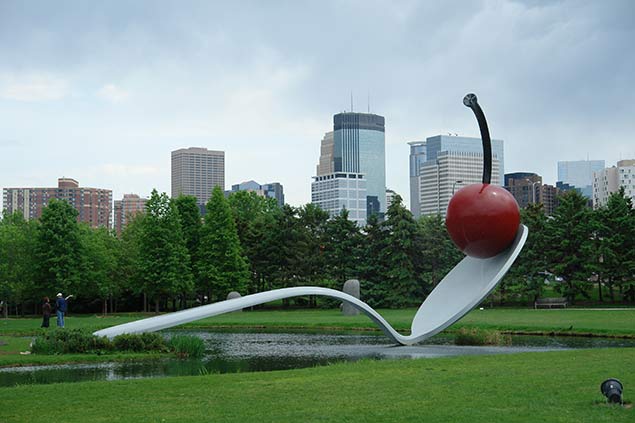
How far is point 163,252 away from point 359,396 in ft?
118

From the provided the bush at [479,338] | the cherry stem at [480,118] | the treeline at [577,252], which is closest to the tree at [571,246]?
the treeline at [577,252]

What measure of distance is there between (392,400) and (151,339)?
10.00m

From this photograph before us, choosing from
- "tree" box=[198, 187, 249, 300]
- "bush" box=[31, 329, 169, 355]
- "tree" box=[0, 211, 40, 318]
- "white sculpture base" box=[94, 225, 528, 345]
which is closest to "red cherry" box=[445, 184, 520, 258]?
"white sculpture base" box=[94, 225, 528, 345]

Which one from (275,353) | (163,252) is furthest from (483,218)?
(163,252)

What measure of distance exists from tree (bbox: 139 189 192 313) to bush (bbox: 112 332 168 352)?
86.7 feet

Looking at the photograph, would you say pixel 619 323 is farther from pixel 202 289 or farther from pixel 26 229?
pixel 26 229

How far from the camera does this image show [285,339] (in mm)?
23891

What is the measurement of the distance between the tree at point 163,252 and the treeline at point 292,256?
0.06m

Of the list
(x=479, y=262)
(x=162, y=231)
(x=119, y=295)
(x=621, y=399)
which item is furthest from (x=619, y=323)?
(x=119, y=295)

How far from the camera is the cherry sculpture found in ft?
62.6

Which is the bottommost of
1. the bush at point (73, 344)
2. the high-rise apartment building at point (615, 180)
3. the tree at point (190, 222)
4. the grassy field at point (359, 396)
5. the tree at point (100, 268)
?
the grassy field at point (359, 396)

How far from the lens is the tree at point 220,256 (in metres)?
47.6

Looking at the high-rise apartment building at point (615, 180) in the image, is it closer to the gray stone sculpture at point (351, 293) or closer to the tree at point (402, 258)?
the tree at point (402, 258)

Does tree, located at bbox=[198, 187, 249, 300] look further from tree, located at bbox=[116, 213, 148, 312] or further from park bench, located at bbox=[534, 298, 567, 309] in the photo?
park bench, located at bbox=[534, 298, 567, 309]
